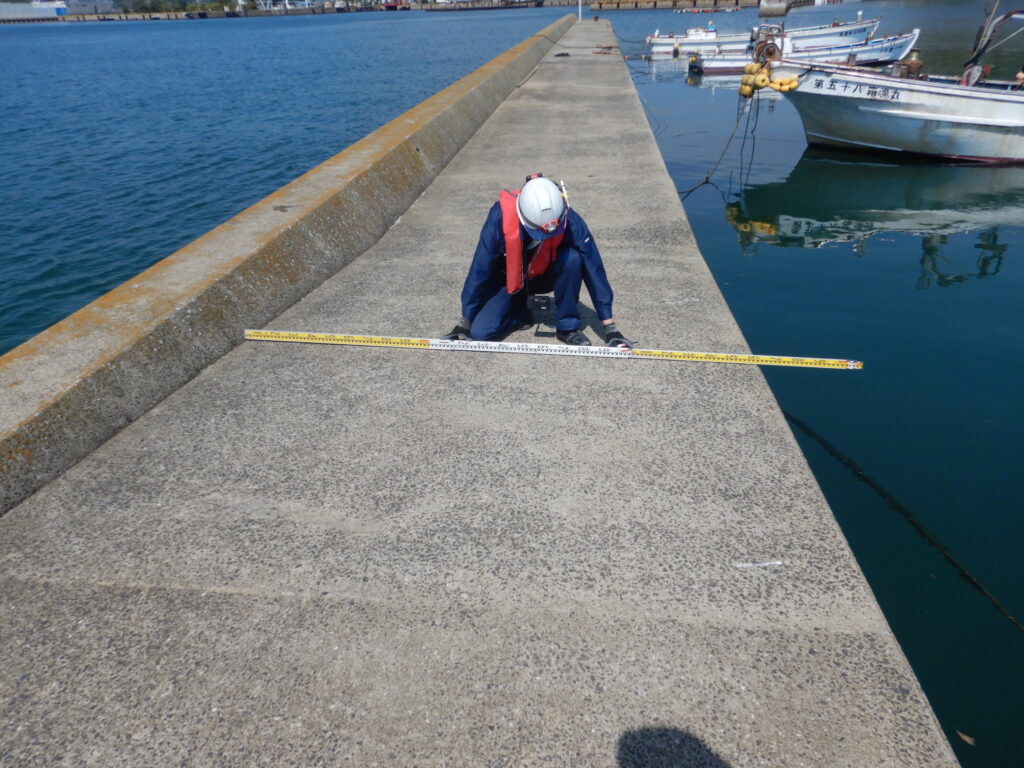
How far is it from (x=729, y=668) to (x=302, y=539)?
6.00ft

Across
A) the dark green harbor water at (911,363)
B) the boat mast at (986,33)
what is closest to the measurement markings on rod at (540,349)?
the dark green harbor water at (911,363)

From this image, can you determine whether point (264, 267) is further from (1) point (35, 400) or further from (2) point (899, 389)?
(2) point (899, 389)

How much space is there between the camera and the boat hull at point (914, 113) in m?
11.5

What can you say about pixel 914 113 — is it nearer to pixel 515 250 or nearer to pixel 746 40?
pixel 515 250

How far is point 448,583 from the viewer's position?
2.48 m

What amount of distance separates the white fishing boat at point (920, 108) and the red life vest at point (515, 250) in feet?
36.3

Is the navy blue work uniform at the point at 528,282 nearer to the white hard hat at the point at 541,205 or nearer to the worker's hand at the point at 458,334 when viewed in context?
the worker's hand at the point at 458,334

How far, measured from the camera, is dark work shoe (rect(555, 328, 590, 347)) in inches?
167

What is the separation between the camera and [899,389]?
5.41m

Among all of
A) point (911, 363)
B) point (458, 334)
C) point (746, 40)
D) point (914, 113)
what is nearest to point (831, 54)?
point (746, 40)

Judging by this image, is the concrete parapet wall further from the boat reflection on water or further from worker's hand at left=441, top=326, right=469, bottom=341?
the boat reflection on water

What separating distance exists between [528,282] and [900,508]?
2.95m

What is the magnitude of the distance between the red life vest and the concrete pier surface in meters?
0.55

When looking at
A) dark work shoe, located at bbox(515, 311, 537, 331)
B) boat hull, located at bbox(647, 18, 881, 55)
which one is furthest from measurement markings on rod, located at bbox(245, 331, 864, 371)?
boat hull, located at bbox(647, 18, 881, 55)
